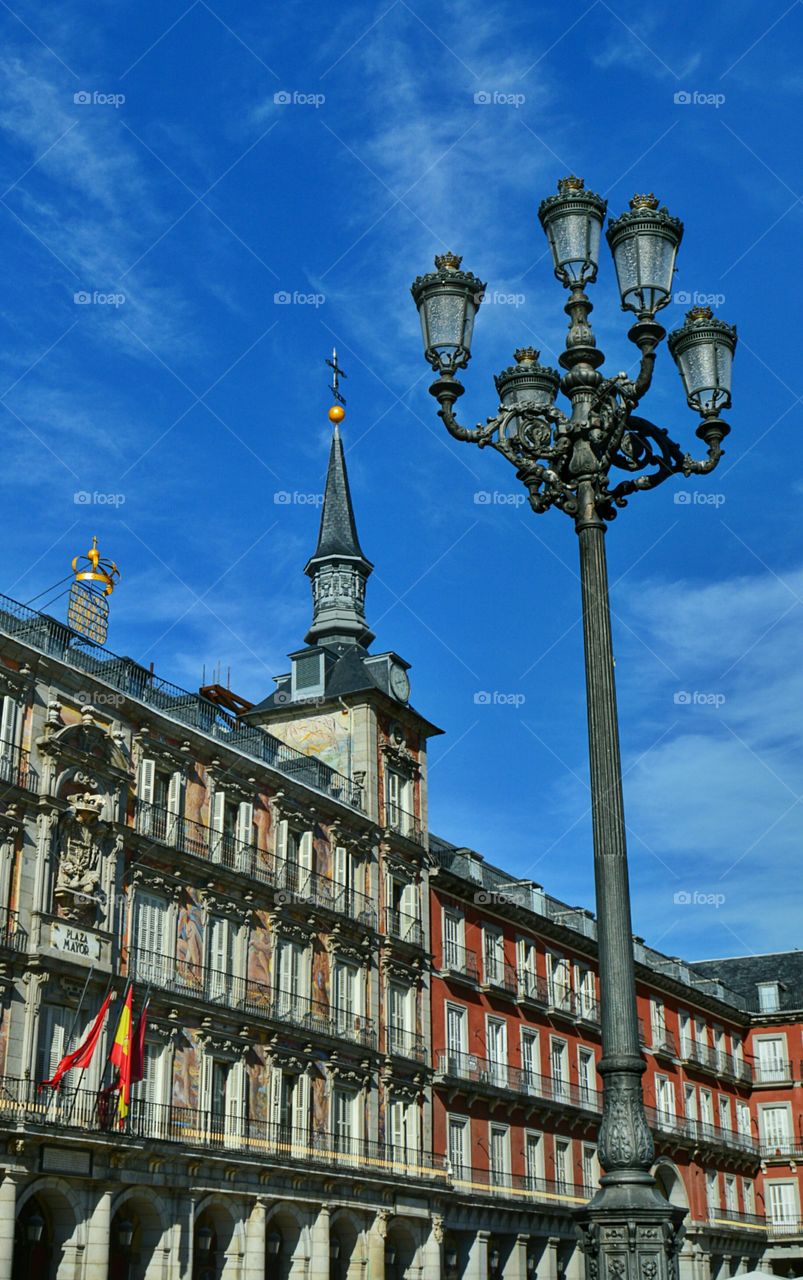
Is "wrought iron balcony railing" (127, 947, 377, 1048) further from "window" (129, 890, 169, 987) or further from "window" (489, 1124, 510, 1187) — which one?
"window" (489, 1124, 510, 1187)

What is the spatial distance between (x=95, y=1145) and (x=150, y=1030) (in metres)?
3.92

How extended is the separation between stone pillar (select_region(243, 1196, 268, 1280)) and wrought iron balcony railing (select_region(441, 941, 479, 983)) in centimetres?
1245

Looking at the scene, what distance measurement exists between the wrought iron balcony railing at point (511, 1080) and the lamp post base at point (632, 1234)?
120 ft

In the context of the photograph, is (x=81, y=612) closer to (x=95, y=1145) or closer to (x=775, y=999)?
(x=95, y=1145)

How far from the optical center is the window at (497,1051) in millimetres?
49781

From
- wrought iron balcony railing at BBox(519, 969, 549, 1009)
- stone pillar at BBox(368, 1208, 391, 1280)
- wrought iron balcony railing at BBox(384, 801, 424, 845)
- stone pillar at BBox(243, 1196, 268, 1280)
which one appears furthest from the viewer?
wrought iron balcony railing at BBox(519, 969, 549, 1009)

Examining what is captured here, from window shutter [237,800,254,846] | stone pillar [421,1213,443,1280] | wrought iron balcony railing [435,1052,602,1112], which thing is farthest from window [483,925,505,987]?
window shutter [237,800,254,846]

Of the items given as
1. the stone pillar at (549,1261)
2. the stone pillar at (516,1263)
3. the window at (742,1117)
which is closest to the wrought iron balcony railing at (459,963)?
the stone pillar at (516,1263)

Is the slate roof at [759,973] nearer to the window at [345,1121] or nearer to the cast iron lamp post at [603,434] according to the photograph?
the window at [345,1121]

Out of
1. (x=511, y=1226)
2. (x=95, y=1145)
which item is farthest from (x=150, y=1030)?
(x=511, y=1226)

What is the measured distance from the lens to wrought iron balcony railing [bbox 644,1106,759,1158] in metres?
61.5

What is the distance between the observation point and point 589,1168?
2206 inches

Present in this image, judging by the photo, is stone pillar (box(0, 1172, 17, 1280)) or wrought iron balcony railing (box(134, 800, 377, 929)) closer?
stone pillar (box(0, 1172, 17, 1280))

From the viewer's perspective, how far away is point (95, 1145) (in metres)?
32.3
